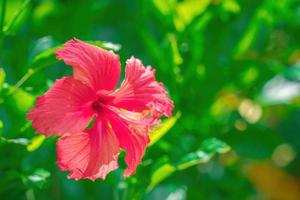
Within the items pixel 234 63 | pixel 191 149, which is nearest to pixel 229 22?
pixel 234 63

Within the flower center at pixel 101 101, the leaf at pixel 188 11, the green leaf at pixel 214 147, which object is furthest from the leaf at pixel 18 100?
the leaf at pixel 188 11

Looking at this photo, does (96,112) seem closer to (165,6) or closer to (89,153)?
(89,153)

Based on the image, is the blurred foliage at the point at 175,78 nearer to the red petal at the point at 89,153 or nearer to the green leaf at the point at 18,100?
the green leaf at the point at 18,100

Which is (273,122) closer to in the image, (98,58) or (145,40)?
(145,40)

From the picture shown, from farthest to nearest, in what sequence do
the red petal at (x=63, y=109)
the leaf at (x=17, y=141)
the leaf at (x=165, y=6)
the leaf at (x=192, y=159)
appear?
the leaf at (x=165, y=6), the leaf at (x=192, y=159), the leaf at (x=17, y=141), the red petal at (x=63, y=109)

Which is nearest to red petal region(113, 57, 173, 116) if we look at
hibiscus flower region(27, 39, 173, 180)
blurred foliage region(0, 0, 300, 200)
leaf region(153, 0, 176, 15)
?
hibiscus flower region(27, 39, 173, 180)

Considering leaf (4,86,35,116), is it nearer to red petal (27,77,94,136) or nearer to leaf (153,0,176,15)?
red petal (27,77,94,136)
